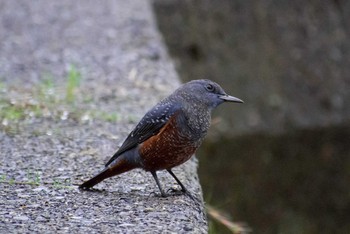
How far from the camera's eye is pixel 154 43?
8633 millimetres

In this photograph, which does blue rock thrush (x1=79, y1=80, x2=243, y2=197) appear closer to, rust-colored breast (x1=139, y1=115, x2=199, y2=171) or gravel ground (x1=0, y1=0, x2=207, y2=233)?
rust-colored breast (x1=139, y1=115, x2=199, y2=171)

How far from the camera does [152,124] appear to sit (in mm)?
4574

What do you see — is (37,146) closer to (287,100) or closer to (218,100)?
(218,100)

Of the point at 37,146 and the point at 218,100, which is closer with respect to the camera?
the point at 218,100

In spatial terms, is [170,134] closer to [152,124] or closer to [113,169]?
[152,124]

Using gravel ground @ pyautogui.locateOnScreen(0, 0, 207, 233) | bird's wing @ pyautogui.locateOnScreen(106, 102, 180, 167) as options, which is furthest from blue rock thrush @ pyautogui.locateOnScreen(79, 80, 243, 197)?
gravel ground @ pyautogui.locateOnScreen(0, 0, 207, 233)

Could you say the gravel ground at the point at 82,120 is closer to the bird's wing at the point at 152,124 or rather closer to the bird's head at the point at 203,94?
the bird's wing at the point at 152,124

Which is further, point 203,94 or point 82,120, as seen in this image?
point 82,120

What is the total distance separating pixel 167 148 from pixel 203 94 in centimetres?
43

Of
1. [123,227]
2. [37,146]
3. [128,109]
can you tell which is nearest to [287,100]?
[128,109]

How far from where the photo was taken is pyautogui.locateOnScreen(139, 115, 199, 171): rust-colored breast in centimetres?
443

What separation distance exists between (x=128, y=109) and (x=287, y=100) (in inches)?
191

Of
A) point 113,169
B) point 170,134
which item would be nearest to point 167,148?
point 170,134

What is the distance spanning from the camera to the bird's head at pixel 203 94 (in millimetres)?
4621
